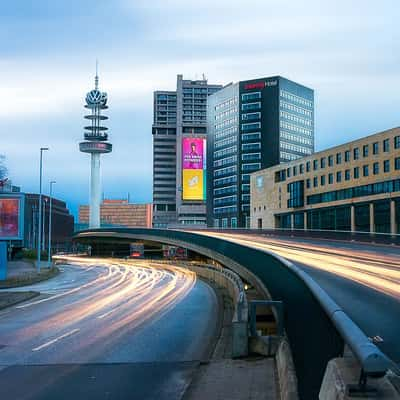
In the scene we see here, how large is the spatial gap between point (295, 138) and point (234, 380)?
587 ft

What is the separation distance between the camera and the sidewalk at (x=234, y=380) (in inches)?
498

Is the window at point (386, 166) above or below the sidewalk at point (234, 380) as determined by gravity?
above

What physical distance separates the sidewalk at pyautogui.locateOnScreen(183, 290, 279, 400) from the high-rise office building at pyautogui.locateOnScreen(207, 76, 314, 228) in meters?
161

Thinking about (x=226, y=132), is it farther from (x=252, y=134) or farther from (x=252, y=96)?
(x=252, y=96)

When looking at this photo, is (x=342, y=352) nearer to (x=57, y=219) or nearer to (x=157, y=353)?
(x=157, y=353)

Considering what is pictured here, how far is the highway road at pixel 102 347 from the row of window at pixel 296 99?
15192cm

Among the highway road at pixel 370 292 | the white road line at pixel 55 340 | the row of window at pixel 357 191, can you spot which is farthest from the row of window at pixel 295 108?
the white road line at pixel 55 340

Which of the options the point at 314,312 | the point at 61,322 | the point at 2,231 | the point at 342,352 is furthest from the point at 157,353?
the point at 2,231

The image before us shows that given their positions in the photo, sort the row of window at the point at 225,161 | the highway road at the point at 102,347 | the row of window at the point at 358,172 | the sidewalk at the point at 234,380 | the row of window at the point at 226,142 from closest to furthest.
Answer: the sidewalk at the point at 234,380, the highway road at the point at 102,347, the row of window at the point at 358,172, the row of window at the point at 225,161, the row of window at the point at 226,142

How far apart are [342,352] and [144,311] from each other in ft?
82.4

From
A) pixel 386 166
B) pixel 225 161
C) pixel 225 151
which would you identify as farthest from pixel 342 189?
pixel 225 151

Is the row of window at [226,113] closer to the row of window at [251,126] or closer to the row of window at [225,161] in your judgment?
the row of window at [251,126]

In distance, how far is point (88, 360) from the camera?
55.3 ft

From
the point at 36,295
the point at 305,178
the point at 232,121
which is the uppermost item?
the point at 232,121
